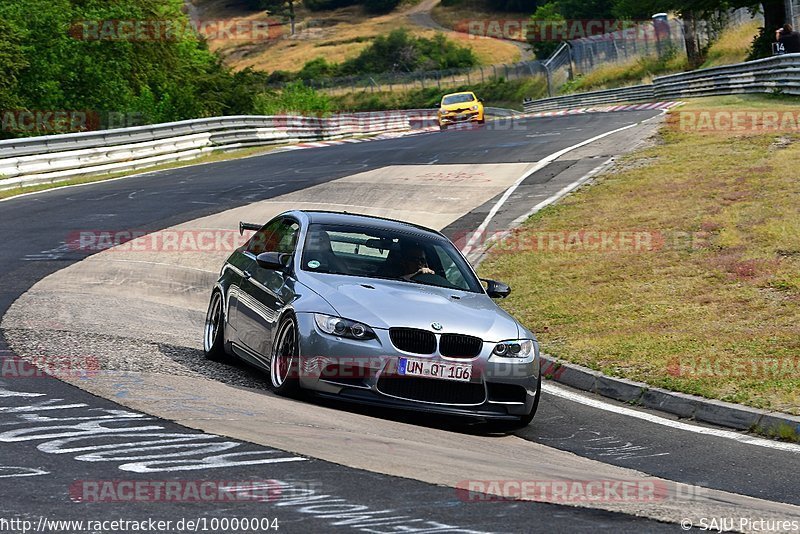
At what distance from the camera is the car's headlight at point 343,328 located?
28.5ft

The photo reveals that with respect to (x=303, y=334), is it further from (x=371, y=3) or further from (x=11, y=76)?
(x=371, y=3)

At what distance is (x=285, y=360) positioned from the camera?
9062mm

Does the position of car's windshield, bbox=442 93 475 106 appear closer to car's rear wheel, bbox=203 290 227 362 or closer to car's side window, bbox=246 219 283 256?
car's side window, bbox=246 219 283 256

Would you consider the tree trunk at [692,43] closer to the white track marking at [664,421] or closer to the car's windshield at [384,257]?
the white track marking at [664,421]

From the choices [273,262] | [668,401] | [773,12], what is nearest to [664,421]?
[668,401]

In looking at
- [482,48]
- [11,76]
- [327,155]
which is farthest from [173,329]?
[482,48]

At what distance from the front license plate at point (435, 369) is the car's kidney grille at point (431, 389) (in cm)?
4

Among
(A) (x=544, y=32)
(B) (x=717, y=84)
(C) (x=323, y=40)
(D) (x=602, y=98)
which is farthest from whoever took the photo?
(C) (x=323, y=40)

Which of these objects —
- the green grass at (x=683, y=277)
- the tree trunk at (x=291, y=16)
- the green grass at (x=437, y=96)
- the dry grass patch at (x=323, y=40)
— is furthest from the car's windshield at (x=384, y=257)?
the tree trunk at (x=291, y=16)

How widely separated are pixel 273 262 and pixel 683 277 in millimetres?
6711

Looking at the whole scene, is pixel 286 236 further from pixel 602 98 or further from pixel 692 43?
pixel 692 43

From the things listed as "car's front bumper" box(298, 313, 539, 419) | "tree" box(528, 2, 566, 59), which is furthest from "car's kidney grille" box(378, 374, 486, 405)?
"tree" box(528, 2, 566, 59)

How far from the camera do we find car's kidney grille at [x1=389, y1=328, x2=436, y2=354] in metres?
8.66

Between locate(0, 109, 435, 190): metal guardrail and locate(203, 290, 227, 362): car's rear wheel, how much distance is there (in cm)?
1753
